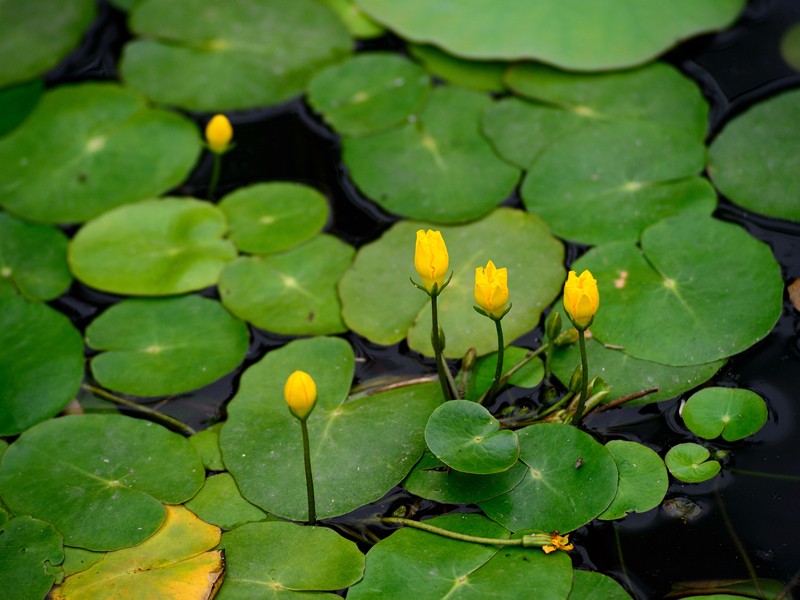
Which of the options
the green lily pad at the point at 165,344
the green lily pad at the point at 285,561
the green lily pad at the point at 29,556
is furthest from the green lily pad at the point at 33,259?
the green lily pad at the point at 285,561

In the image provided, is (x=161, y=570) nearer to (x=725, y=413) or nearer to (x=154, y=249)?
(x=154, y=249)

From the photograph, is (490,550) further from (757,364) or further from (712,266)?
(712,266)

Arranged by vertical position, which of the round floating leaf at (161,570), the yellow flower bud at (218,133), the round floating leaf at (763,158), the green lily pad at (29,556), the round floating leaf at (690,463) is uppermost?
the round floating leaf at (763,158)

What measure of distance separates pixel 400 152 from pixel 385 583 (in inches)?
65.6

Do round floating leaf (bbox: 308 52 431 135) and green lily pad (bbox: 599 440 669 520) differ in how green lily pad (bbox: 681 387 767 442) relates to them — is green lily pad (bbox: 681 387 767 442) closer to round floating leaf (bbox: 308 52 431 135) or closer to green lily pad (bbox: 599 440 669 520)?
green lily pad (bbox: 599 440 669 520)

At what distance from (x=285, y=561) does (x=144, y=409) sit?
730mm

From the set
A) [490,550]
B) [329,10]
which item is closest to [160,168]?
[329,10]

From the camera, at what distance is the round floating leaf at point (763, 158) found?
272 centimetres

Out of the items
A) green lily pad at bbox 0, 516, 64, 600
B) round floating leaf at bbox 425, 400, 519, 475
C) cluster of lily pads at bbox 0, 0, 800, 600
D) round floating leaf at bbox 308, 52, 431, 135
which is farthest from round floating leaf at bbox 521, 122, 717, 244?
green lily pad at bbox 0, 516, 64, 600

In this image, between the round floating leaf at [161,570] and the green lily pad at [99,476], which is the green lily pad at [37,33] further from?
the round floating leaf at [161,570]

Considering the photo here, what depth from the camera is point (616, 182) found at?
9.28ft

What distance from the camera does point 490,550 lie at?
2.04m

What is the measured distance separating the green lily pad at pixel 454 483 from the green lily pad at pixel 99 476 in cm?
62

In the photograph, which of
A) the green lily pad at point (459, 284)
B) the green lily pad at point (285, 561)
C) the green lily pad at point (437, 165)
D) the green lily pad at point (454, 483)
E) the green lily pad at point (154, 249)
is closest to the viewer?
the green lily pad at point (285, 561)
